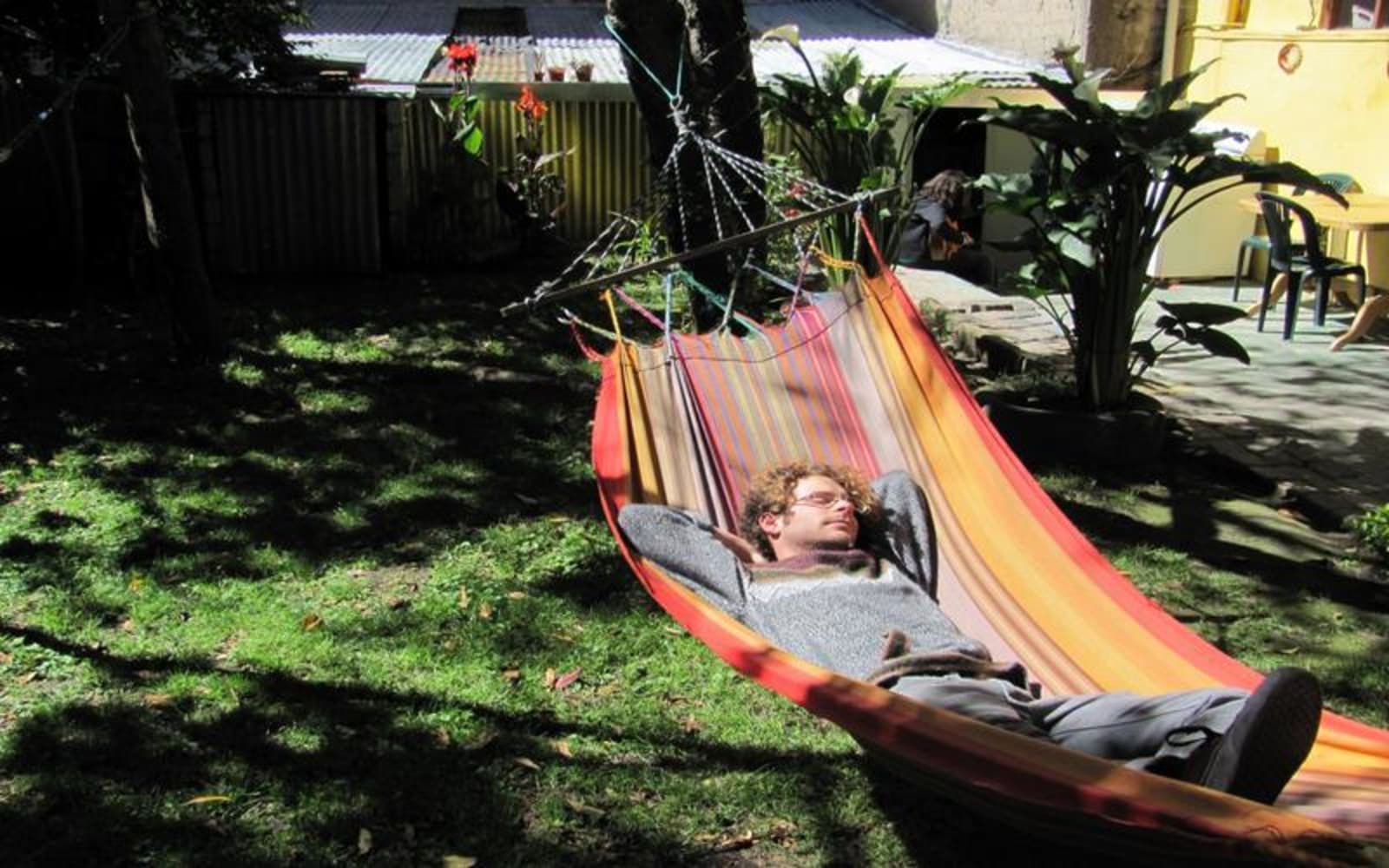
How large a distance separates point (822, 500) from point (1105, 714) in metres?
1.11

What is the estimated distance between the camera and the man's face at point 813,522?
352cm

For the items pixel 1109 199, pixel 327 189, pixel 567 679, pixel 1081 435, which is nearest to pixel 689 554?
pixel 567 679

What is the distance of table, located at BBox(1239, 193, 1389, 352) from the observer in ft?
24.2

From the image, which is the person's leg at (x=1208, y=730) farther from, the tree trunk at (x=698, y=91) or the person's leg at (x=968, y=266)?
the person's leg at (x=968, y=266)

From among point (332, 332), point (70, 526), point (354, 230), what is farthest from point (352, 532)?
point (354, 230)

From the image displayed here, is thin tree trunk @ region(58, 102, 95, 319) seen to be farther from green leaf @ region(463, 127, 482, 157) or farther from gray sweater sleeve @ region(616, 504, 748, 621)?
gray sweater sleeve @ region(616, 504, 748, 621)

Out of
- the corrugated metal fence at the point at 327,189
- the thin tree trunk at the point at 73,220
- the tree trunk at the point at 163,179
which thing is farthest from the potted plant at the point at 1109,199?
the thin tree trunk at the point at 73,220

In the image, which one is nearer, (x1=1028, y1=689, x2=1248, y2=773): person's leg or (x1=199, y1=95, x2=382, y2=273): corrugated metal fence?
(x1=1028, y1=689, x2=1248, y2=773): person's leg

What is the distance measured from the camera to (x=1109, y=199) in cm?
524

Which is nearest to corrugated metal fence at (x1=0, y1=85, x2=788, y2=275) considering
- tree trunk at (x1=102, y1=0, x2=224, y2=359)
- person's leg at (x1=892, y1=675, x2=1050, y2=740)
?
tree trunk at (x1=102, y1=0, x2=224, y2=359)

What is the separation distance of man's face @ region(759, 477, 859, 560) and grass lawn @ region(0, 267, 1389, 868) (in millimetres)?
390

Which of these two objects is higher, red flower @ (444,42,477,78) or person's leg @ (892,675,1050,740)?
red flower @ (444,42,477,78)

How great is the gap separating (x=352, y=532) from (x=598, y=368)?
2262mm

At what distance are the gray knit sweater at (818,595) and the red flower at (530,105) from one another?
642 cm
